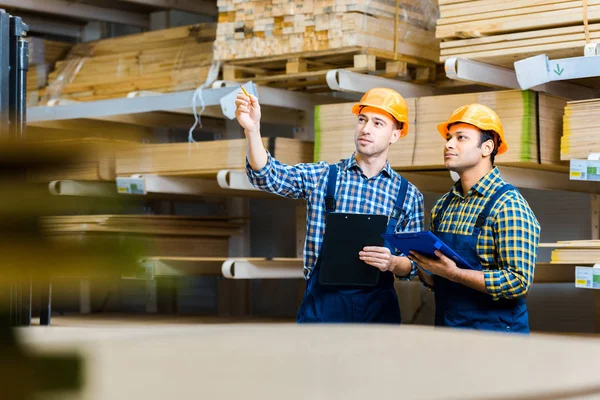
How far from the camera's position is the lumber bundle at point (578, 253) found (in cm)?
463

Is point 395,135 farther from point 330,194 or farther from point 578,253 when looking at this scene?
point 578,253

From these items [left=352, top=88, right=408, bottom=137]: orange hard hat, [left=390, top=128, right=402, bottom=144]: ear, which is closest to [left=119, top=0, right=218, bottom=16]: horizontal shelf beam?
[left=352, top=88, right=408, bottom=137]: orange hard hat

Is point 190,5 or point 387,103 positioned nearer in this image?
point 387,103

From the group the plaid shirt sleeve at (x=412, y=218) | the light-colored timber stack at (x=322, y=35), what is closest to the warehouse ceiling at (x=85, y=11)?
the light-colored timber stack at (x=322, y=35)

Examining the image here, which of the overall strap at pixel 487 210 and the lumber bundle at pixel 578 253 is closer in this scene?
the overall strap at pixel 487 210

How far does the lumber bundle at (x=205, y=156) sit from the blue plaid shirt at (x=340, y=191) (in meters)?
1.83

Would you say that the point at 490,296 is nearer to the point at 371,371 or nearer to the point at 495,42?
Result: the point at 495,42

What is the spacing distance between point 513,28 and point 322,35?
1179 mm

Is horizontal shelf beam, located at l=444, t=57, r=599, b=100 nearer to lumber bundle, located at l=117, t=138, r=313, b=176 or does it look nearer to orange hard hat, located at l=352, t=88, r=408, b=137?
orange hard hat, located at l=352, t=88, r=408, b=137

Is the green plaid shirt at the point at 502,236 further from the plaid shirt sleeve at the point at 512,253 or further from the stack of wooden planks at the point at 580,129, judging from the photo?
the stack of wooden planks at the point at 580,129

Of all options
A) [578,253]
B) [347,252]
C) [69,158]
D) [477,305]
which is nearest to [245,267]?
[347,252]

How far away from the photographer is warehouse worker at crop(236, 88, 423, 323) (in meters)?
3.93

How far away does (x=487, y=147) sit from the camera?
3920 mm

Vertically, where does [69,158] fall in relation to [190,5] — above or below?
below
